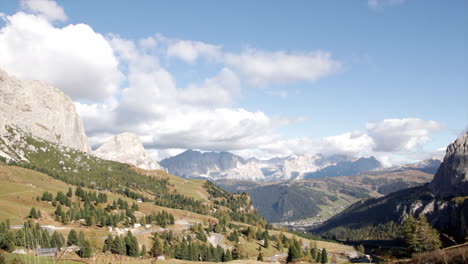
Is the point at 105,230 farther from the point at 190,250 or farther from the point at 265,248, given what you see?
the point at 265,248

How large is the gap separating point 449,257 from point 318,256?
16797cm

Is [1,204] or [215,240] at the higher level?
[1,204]

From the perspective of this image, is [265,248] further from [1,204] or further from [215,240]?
[1,204]

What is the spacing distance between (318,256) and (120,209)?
124 metres

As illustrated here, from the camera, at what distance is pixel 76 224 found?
5635 inches

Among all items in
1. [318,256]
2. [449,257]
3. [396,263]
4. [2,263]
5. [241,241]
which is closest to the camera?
[449,257]

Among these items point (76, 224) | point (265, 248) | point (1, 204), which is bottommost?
point (265, 248)

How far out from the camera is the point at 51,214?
149875 mm

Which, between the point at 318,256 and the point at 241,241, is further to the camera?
the point at 241,241

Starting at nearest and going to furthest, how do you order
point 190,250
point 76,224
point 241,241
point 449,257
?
point 449,257, point 190,250, point 76,224, point 241,241

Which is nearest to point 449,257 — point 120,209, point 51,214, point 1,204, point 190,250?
point 190,250

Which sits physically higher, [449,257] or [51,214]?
[449,257]

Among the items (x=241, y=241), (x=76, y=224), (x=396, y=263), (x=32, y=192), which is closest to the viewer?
(x=396, y=263)

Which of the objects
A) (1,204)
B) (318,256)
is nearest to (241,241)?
(318,256)
